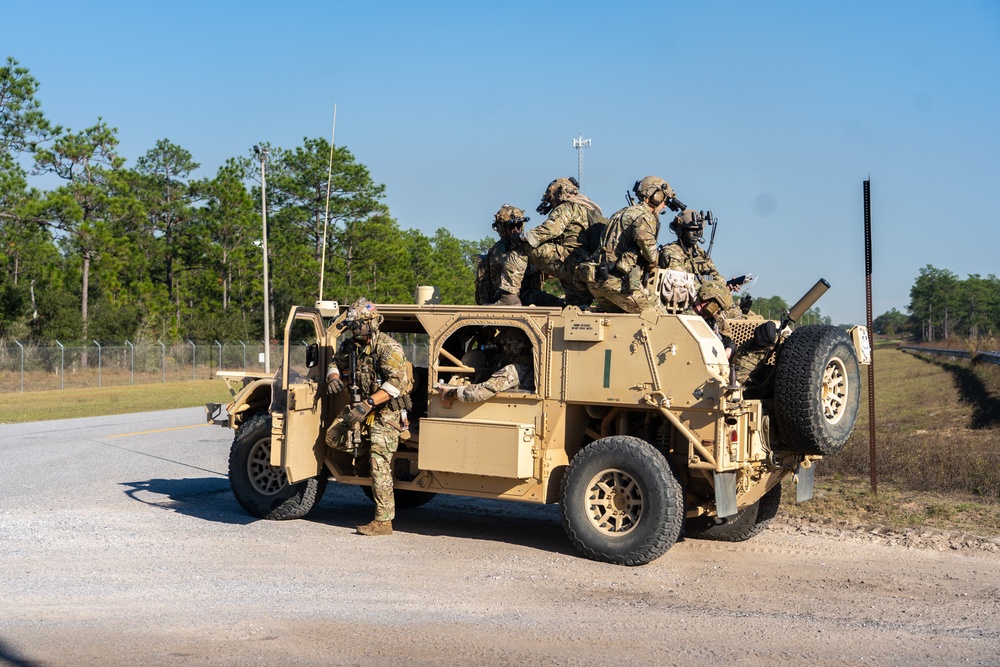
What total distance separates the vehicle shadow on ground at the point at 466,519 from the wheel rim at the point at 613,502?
51cm

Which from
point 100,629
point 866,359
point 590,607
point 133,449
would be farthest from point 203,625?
point 133,449

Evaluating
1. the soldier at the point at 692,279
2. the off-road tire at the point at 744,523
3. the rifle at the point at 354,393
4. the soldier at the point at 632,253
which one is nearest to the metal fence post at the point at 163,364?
the rifle at the point at 354,393

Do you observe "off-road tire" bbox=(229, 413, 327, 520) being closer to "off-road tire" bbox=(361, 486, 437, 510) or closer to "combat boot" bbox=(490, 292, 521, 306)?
"off-road tire" bbox=(361, 486, 437, 510)

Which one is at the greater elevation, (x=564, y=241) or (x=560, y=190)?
(x=560, y=190)

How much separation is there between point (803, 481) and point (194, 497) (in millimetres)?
6375

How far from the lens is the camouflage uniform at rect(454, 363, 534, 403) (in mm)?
9023

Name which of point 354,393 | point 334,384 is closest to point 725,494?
point 354,393

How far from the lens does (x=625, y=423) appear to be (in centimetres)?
912

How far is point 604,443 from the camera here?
8.68 metres

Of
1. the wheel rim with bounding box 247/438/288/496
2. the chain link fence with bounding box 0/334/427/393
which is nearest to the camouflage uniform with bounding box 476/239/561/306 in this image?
the wheel rim with bounding box 247/438/288/496

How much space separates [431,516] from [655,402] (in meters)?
3.35

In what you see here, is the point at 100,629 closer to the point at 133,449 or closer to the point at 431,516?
the point at 431,516

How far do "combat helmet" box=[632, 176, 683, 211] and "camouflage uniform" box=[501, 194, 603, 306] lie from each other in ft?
3.01

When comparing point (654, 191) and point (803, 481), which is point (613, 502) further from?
point (654, 191)
